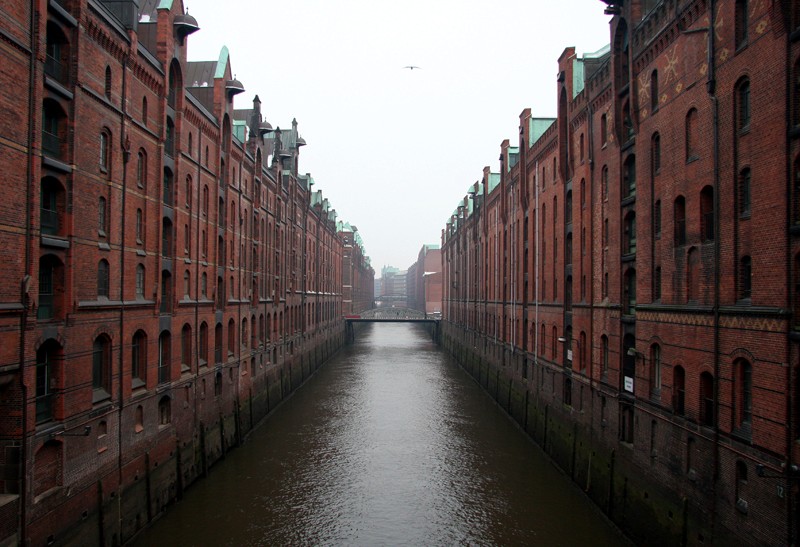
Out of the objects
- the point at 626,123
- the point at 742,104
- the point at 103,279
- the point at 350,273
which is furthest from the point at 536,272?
the point at 350,273

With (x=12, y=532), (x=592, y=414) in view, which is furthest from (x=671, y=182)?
(x=12, y=532)

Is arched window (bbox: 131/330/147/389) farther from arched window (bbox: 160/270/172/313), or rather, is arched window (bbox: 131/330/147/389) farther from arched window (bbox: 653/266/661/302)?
arched window (bbox: 653/266/661/302)

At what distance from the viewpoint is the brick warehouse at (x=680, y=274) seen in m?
11.2

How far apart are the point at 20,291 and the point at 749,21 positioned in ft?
51.5

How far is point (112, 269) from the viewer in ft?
54.8

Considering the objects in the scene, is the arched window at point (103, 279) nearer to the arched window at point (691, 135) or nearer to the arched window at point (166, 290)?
the arched window at point (166, 290)

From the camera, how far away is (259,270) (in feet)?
115

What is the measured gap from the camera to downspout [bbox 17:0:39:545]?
12.1m

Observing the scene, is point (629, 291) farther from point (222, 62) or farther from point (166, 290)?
point (222, 62)

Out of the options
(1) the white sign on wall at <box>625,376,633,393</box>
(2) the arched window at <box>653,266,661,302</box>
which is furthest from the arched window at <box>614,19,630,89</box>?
(1) the white sign on wall at <box>625,376,633,393</box>

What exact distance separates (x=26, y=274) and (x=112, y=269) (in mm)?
4259

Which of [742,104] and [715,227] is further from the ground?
[742,104]

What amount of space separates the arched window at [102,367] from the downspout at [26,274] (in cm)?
368

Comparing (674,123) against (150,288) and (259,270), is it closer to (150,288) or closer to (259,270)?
(150,288)
